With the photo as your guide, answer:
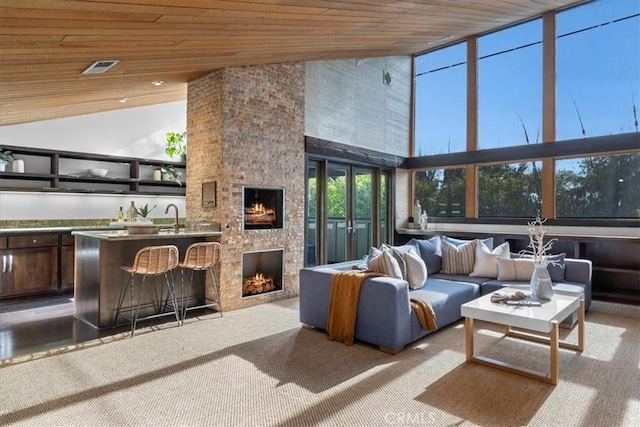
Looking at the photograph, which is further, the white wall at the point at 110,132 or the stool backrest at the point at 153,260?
the white wall at the point at 110,132

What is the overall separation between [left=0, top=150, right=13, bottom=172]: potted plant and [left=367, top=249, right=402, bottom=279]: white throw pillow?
561cm

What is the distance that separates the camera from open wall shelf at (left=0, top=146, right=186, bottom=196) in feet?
19.9

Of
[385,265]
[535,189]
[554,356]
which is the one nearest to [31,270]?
[385,265]

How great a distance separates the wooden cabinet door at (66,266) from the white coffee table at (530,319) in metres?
5.70

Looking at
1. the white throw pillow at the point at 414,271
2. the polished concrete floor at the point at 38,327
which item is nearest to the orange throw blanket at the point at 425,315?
the white throw pillow at the point at 414,271

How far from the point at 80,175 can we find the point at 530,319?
6.84 m

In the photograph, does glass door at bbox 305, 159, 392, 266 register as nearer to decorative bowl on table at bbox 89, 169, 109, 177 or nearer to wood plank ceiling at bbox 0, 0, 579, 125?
wood plank ceiling at bbox 0, 0, 579, 125

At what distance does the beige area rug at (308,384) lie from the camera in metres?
2.45

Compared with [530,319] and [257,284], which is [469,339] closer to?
[530,319]

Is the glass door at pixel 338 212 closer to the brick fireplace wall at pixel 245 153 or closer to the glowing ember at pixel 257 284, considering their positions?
the brick fireplace wall at pixel 245 153

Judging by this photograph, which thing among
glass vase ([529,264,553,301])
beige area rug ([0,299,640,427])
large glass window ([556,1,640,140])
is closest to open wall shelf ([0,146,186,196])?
beige area rug ([0,299,640,427])

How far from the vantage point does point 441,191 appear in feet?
26.5

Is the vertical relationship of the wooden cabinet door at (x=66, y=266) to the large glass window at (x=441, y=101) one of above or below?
below

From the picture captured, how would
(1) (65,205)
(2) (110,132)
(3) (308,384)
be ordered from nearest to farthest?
(3) (308,384), (1) (65,205), (2) (110,132)
